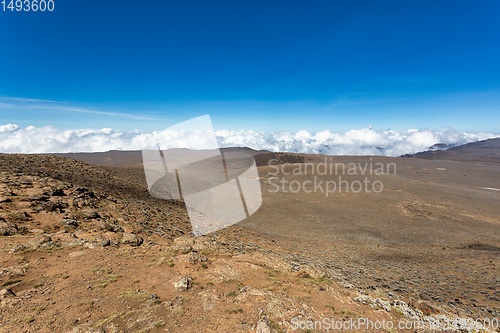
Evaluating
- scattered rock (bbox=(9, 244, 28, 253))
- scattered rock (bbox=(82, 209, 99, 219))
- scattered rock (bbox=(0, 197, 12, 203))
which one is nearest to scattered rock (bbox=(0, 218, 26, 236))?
scattered rock (bbox=(9, 244, 28, 253))

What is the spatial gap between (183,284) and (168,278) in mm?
799

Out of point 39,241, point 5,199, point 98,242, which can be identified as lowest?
point 98,242

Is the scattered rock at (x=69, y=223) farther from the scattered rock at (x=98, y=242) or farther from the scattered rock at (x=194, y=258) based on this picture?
the scattered rock at (x=194, y=258)

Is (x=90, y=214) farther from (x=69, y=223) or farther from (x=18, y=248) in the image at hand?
(x=18, y=248)

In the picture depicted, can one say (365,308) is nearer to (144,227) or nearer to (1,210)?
(144,227)

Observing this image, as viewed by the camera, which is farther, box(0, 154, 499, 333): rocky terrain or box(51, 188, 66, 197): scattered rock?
box(51, 188, 66, 197): scattered rock

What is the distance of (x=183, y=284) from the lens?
21.4 feet

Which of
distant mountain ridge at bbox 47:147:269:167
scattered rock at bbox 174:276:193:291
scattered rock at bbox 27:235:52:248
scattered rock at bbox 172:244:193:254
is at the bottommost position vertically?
scattered rock at bbox 172:244:193:254

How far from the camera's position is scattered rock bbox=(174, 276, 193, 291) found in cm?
641

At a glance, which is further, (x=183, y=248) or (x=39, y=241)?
(x=183, y=248)

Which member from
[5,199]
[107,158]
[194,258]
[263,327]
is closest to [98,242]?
[194,258]

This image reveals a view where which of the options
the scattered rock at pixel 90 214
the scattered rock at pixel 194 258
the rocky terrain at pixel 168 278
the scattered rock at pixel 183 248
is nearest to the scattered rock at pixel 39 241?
the rocky terrain at pixel 168 278

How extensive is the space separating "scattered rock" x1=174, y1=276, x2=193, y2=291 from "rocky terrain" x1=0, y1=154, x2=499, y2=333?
37 mm

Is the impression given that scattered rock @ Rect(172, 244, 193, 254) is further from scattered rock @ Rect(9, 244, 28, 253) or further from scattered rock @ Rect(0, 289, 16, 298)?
scattered rock @ Rect(9, 244, 28, 253)
